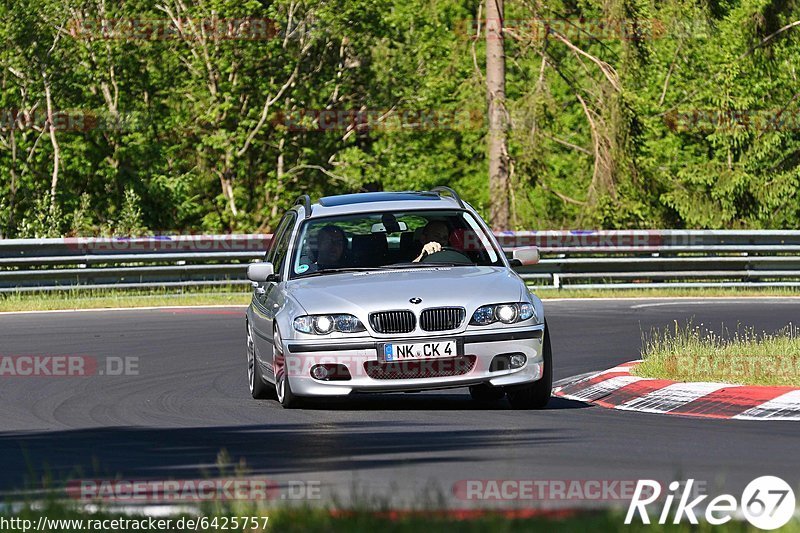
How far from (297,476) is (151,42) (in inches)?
1247

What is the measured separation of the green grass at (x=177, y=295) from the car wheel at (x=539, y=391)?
44.9 feet

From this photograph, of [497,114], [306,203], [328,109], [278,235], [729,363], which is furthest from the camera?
[328,109]

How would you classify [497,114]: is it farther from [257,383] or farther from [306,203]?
[257,383]

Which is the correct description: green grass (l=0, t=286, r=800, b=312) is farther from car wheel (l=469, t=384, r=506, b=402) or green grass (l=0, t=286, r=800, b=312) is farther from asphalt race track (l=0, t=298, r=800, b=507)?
car wheel (l=469, t=384, r=506, b=402)

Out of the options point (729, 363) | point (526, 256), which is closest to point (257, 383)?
point (526, 256)

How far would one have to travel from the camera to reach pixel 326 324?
11.4 metres

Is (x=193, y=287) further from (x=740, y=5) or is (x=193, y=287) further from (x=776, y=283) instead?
(x=740, y=5)

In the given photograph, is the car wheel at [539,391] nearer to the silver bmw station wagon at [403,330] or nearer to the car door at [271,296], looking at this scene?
the silver bmw station wagon at [403,330]

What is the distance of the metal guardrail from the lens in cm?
2575

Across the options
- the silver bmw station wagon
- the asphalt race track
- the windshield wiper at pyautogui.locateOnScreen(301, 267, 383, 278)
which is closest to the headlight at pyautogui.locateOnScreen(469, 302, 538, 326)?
the silver bmw station wagon

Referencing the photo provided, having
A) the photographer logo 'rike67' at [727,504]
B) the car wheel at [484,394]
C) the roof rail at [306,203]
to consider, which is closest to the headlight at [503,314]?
the car wheel at [484,394]

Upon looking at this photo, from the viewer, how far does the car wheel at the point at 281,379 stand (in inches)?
459

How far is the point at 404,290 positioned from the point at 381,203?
6.15 feet

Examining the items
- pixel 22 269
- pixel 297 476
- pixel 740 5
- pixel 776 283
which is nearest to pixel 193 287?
pixel 22 269
